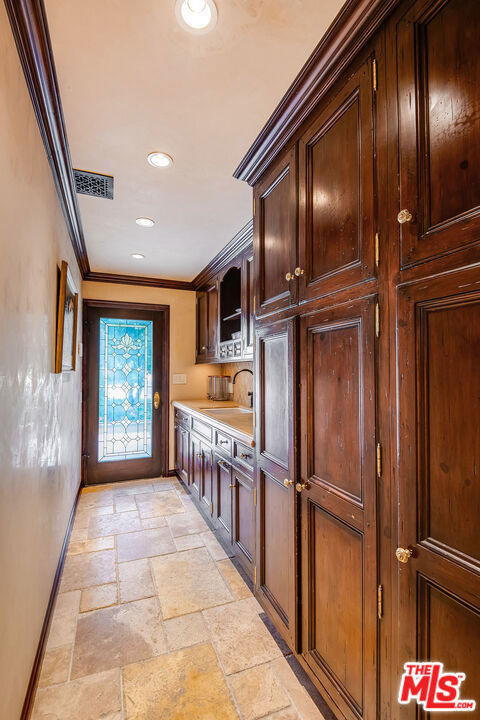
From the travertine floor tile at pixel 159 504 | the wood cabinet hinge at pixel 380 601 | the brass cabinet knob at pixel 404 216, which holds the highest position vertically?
the brass cabinet knob at pixel 404 216

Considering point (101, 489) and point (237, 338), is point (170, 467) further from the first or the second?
point (237, 338)

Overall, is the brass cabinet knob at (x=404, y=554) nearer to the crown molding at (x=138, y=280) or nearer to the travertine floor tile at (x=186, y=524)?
the travertine floor tile at (x=186, y=524)

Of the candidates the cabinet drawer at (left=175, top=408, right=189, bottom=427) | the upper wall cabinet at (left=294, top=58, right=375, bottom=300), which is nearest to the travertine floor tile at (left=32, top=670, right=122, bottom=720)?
the upper wall cabinet at (left=294, top=58, right=375, bottom=300)

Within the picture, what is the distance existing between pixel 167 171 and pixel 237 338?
1.55 meters

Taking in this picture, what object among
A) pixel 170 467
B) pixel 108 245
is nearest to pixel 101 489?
pixel 170 467

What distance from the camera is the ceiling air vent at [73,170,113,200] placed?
2.13 metres

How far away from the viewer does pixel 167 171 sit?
209 cm

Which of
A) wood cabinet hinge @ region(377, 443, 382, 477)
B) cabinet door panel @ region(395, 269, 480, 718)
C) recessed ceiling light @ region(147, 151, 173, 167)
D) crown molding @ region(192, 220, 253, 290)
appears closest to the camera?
cabinet door panel @ region(395, 269, 480, 718)

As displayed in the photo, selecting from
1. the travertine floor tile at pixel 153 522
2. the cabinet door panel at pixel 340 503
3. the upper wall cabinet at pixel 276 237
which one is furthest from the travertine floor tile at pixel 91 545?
the upper wall cabinet at pixel 276 237

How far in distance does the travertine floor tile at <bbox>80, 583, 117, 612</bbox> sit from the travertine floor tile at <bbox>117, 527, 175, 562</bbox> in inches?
12.7

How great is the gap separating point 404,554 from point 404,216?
960mm

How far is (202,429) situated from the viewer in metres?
3.24

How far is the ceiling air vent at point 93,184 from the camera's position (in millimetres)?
2131

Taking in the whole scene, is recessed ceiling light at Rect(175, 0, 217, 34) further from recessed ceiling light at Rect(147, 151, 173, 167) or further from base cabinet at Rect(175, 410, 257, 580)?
base cabinet at Rect(175, 410, 257, 580)
